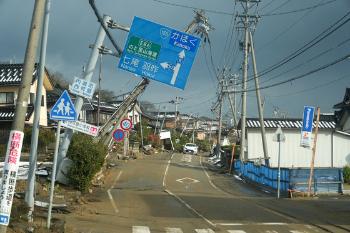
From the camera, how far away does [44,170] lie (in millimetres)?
→ 23891

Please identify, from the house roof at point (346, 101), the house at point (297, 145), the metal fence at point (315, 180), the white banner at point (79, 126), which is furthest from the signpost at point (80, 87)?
the house roof at point (346, 101)

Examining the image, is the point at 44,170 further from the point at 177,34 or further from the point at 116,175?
the point at 116,175

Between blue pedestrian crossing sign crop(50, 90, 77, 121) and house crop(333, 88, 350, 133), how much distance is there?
103 feet

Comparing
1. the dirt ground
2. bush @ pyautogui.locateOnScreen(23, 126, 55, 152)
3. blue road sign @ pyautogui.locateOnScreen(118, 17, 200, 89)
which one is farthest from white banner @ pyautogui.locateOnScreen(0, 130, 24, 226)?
bush @ pyautogui.locateOnScreen(23, 126, 55, 152)

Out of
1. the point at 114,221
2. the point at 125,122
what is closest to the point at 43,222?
the point at 114,221

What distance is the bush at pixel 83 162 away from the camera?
76.9ft

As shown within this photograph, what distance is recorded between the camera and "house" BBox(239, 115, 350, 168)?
145 ft

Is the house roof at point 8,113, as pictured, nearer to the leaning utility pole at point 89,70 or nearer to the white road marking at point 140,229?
the leaning utility pole at point 89,70

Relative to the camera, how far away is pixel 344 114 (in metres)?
43.4

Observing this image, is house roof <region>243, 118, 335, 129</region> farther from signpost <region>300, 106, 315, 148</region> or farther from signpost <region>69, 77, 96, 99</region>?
signpost <region>69, 77, 96, 99</region>

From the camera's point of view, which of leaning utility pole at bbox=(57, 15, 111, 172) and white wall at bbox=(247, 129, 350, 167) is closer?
leaning utility pole at bbox=(57, 15, 111, 172)

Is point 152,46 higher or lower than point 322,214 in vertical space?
higher

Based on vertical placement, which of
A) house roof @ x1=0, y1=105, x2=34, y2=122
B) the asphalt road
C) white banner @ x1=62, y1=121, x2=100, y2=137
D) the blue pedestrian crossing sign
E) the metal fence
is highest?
house roof @ x1=0, y1=105, x2=34, y2=122

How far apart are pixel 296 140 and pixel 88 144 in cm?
2607
